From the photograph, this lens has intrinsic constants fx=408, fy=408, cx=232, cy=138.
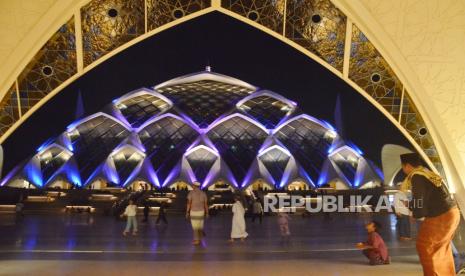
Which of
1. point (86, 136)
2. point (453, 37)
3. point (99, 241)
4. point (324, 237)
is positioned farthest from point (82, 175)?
point (453, 37)

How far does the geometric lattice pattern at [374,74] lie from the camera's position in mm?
7949

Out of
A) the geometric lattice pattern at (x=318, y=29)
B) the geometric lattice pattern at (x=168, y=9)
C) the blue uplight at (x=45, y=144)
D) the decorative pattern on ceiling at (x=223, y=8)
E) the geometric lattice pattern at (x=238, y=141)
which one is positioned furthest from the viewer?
the geometric lattice pattern at (x=238, y=141)

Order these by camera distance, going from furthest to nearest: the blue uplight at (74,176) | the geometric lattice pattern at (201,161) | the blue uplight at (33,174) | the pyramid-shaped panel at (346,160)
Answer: the pyramid-shaped panel at (346,160) < the geometric lattice pattern at (201,161) < the blue uplight at (74,176) < the blue uplight at (33,174)

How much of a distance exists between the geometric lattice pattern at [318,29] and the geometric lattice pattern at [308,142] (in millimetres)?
17621

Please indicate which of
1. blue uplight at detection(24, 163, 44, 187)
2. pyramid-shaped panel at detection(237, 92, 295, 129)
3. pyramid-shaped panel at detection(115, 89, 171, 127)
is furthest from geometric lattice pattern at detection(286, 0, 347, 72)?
blue uplight at detection(24, 163, 44, 187)

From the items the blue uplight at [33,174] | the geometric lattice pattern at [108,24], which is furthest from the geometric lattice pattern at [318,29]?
the blue uplight at [33,174]

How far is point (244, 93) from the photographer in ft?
98.2

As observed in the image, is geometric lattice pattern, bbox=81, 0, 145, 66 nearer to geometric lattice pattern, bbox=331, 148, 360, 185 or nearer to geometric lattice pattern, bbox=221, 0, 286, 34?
geometric lattice pattern, bbox=221, 0, 286, 34

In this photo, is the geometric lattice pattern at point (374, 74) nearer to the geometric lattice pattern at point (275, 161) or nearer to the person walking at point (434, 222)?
the person walking at point (434, 222)

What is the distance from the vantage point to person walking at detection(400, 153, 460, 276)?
3479 millimetres

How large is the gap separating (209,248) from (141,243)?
1493 mm

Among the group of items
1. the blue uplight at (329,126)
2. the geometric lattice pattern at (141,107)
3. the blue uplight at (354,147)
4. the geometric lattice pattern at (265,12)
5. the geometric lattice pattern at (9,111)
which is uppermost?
the geometric lattice pattern at (141,107)

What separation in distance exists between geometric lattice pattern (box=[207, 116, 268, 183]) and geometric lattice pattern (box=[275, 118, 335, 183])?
1588mm

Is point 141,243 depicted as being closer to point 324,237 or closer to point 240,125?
point 324,237
